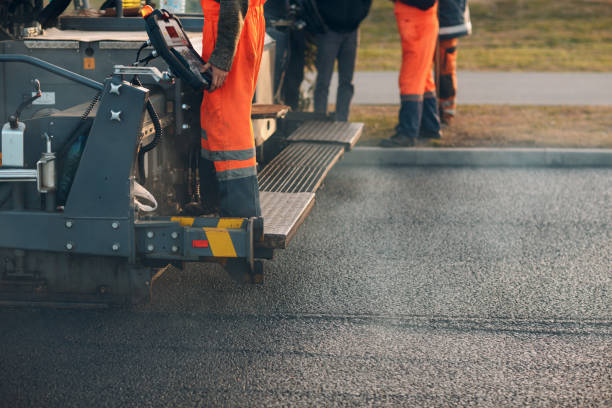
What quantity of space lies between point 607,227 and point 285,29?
9.75 feet

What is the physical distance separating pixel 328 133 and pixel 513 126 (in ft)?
10.6

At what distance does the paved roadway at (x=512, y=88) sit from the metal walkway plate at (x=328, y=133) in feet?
12.1

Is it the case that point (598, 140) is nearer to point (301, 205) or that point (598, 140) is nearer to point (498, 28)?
point (301, 205)

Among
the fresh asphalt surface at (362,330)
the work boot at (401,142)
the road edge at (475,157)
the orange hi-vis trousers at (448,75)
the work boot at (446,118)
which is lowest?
the fresh asphalt surface at (362,330)

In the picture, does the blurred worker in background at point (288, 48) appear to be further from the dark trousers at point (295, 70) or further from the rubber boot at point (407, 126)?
the rubber boot at point (407, 126)

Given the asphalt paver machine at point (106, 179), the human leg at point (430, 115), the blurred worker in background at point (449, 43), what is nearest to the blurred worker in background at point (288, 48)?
the human leg at point (430, 115)

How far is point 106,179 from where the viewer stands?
13.5 ft

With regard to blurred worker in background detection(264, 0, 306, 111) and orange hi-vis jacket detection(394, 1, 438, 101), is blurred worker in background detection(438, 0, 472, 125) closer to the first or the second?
orange hi-vis jacket detection(394, 1, 438, 101)

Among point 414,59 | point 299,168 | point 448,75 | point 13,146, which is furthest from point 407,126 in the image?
point 13,146

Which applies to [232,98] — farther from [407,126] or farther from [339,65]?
[339,65]

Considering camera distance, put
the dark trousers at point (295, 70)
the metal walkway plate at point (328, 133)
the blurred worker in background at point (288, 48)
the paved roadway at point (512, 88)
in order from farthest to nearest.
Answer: the paved roadway at point (512, 88) → the dark trousers at point (295, 70) → the blurred worker in background at point (288, 48) → the metal walkway plate at point (328, 133)

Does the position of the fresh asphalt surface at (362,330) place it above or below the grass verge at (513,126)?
below

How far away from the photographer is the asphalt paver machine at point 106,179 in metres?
4.09

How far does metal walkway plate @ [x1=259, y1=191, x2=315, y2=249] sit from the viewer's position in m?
4.37
